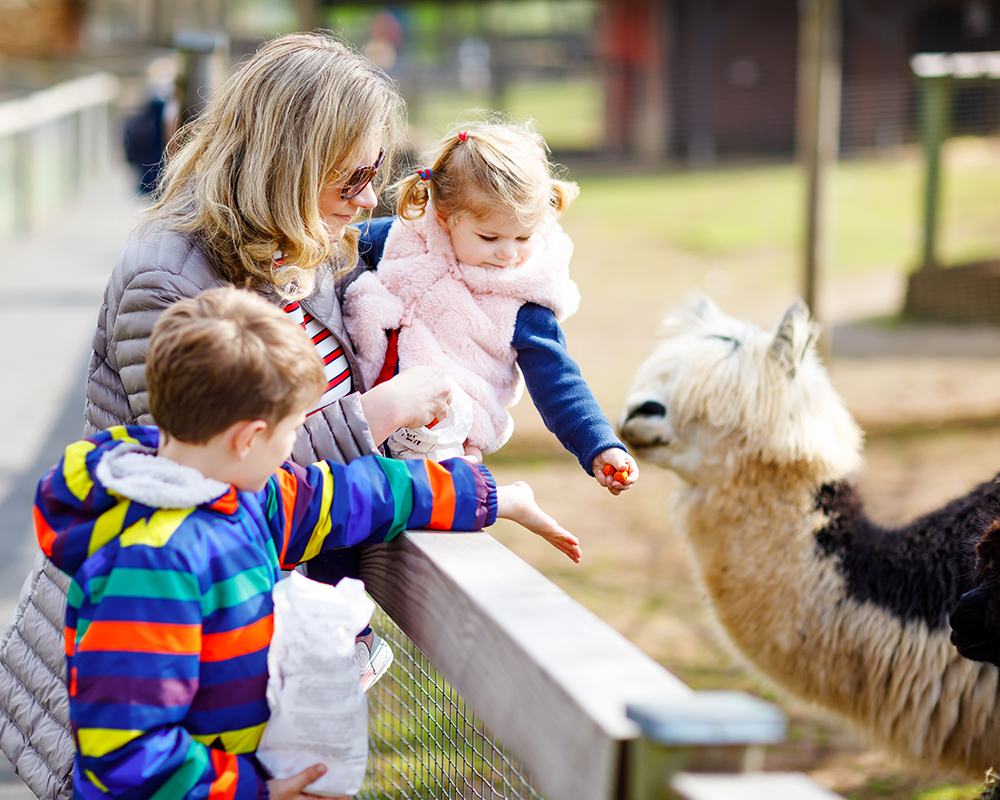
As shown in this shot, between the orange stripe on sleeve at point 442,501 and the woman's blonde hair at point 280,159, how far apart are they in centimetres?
44

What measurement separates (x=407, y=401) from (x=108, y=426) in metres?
0.50

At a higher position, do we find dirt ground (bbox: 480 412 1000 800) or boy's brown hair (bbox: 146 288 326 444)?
boy's brown hair (bbox: 146 288 326 444)

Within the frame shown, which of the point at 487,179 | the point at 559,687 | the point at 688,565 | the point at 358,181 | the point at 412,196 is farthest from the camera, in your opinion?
the point at 688,565

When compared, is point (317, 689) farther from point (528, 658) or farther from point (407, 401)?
point (407, 401)

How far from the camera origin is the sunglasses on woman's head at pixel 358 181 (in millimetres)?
1872

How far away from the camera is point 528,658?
1.18 meters

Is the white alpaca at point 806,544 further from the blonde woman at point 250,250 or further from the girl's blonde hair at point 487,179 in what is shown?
the blonde woman at point 250,250

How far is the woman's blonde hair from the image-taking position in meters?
1.79

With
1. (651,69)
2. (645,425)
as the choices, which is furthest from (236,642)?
(651,69)

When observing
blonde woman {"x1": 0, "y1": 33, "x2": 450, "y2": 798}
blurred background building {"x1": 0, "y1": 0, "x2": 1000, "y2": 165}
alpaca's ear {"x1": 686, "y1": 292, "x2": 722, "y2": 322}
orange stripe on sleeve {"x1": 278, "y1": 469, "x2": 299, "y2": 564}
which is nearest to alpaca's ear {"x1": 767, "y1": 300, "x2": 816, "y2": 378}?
alpaca's ear {"x1": 686, "y1": 292, "x2": 722, "y2": 322}

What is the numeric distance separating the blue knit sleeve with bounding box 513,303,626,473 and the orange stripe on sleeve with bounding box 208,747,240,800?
0.85 meters

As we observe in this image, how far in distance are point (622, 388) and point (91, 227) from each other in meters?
6.41

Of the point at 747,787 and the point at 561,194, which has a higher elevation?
the point at 561,194

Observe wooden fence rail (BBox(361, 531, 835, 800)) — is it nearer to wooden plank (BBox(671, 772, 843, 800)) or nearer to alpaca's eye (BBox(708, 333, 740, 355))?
wooden plank (BBox(671, 772, 843, 800))
